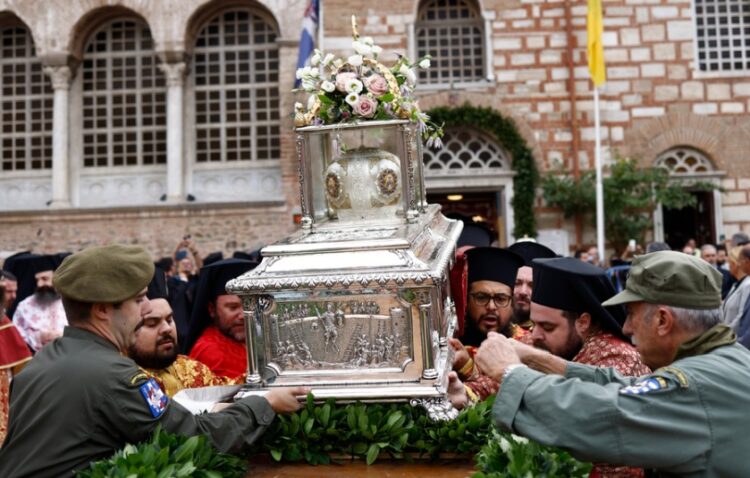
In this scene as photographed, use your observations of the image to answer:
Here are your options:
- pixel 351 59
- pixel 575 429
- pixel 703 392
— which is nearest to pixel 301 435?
pixel 575 429

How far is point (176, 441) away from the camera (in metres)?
2.78

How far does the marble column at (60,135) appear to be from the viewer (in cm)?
1675

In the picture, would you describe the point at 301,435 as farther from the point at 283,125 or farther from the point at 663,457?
the point at 283,125

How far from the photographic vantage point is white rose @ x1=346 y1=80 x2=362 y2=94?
4285 mm

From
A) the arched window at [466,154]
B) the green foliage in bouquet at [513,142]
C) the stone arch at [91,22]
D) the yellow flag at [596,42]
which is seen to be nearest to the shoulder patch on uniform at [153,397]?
the green foliage in bouquet at [513,142]

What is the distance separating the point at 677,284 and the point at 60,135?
16.7m

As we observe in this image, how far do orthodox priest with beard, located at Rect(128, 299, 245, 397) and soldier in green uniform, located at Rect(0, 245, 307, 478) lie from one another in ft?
4.32

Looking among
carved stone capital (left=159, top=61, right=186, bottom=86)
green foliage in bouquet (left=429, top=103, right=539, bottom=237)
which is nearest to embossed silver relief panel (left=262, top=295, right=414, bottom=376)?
green foliage in bouquet (left=429, top=103, right=539, bottom=237)

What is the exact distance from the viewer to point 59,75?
16.8 m

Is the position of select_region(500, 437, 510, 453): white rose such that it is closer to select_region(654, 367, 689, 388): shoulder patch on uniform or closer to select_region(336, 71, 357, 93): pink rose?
select_region(654, 367, 689, 388): shoulder patch on uniform

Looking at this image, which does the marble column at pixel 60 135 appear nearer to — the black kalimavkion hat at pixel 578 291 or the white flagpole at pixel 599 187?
the white flagpole at pixel 599 187

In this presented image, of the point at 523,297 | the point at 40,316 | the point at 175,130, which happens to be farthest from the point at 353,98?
the point at 175,130

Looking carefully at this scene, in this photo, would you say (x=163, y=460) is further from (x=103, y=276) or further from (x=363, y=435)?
(x=363, y=435)

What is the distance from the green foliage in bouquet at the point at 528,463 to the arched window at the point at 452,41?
14.2 m
